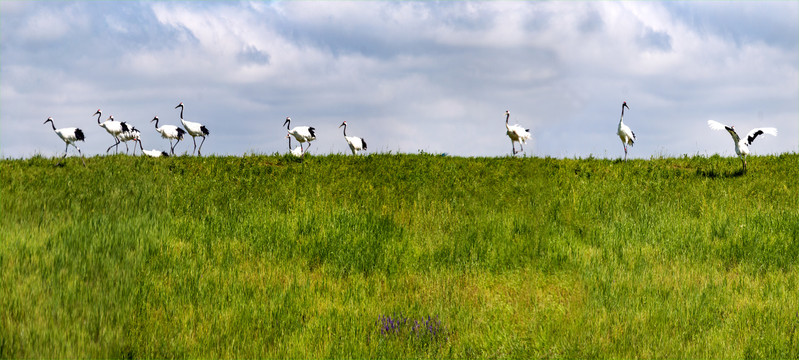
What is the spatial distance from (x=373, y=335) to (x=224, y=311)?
2.18 m

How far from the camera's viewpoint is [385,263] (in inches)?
415

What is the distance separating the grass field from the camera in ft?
24.5

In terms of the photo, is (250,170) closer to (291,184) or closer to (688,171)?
(291,184)

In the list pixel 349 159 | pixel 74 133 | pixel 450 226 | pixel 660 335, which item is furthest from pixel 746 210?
pixel 74 133

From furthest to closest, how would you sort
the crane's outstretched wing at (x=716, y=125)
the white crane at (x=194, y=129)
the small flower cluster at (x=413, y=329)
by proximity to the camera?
the white crane at (x=194, y=129), the crane's outstretched wing at (x=716, y=125), the small flower cluster at (x=413, y=329)

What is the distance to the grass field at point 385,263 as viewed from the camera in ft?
24.5

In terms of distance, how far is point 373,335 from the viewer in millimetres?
7594

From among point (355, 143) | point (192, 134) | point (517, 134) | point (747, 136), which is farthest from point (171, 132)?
point (747, 136)

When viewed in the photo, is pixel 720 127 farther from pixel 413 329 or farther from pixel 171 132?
pixel 171 132

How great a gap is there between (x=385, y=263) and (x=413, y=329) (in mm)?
2873

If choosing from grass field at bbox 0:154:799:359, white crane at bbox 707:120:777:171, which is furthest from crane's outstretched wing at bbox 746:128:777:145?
grass field at bbox 0:154:799:359

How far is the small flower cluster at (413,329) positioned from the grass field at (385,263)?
2 centimetres

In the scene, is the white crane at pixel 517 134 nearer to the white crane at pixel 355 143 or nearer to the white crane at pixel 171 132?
the white crane at pixel 355 143

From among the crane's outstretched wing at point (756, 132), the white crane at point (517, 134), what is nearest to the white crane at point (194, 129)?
the white crane at point (517, 134)
